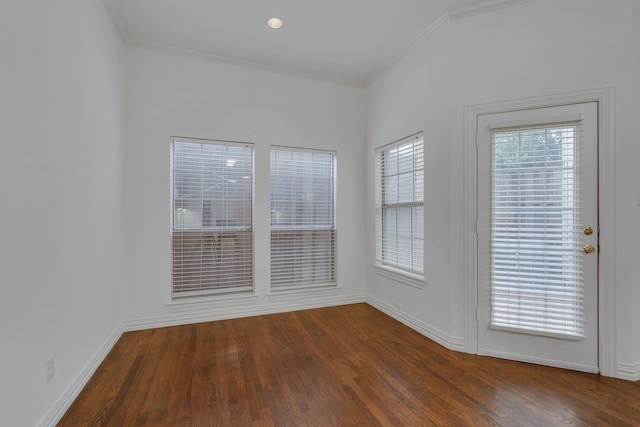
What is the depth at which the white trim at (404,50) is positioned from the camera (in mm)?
2838

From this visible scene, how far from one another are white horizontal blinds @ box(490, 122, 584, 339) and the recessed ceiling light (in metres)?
2.31

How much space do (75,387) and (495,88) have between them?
13.2 feet

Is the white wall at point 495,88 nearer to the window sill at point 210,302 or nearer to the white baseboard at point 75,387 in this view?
the window sill at point 210,302

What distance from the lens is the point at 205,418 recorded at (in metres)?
1.80

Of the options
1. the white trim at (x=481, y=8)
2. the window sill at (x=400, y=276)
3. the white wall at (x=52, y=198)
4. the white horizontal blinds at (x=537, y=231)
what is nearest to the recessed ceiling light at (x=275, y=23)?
the white wall at (x=52, y=198)

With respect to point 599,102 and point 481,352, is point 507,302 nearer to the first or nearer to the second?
point 481,352

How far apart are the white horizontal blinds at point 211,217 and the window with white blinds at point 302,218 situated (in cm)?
34

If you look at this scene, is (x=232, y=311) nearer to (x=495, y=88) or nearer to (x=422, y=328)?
(x=422, y=328)

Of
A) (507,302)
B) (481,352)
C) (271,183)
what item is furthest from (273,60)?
(481,352)

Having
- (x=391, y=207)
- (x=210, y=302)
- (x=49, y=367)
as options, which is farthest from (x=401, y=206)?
(x=49, y=367)

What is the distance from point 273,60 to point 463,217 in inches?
112

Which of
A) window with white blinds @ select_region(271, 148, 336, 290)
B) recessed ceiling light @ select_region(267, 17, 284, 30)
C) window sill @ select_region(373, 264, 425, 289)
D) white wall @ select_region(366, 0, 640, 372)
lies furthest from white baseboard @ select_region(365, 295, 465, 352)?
recessed ceiling light @ select_region(267, 17, 284, 30)

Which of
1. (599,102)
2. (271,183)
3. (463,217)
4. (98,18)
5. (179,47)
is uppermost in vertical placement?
(179,47)

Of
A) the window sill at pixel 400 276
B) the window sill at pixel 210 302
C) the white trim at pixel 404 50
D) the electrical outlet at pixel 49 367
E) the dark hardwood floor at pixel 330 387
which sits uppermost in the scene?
the white trim at pixel 404 50
